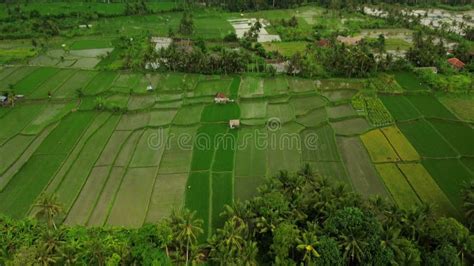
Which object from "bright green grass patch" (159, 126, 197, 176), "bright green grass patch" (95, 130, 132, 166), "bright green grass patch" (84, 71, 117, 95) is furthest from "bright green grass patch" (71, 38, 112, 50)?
"bright green grass patch" (159, 126, 197, 176)

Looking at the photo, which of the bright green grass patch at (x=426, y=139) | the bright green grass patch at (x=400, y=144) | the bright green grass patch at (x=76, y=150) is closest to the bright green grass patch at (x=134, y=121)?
the bright green grass patch at (x=76, y=150)

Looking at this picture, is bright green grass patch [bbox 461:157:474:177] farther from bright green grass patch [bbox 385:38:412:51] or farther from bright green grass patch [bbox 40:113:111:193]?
bright green grass patch [bbox 40:113:111:193]

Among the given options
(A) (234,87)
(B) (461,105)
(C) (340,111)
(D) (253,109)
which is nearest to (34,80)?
(A) (234,87)

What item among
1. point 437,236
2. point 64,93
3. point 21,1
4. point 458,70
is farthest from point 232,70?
point 21,1

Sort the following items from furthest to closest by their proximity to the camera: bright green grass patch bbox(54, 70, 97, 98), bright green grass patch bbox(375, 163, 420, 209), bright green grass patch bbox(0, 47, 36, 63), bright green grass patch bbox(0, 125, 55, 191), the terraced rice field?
bright green grass patch bbox(0, 47, 36, 63), bright green grass patch bbox(54, 70, 97, 98), bright green grass patch bbox(0, 125, 55, 191), the terraced rice field, bright green grass patch bbox(375, 163, 420, 209)

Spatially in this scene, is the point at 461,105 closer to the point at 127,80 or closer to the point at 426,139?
the point at 426,139

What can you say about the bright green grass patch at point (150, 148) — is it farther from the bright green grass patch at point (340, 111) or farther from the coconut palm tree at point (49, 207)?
the bright green grass patch at point (340, 111)
